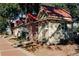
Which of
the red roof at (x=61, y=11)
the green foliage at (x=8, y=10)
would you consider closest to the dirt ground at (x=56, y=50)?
the red roof at (x=61, y=11)

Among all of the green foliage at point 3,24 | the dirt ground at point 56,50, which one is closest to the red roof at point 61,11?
the dirt ground at point 56,50

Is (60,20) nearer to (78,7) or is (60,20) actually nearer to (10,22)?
(78,7)

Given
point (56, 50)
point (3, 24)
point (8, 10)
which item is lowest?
point (56, 50)

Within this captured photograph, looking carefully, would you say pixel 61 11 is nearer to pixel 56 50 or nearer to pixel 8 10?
pixel 56 50

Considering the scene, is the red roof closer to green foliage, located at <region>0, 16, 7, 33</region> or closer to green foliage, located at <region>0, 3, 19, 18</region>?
green foliage, located at <region>0, 3, 19, 18</region>

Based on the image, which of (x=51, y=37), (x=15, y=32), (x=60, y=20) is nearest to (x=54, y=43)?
(x=51, y=37)

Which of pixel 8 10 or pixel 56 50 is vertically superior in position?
pixel 8 10

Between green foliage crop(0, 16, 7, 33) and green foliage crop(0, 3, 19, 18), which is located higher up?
green foliage crop(0, 3, 19, 18)

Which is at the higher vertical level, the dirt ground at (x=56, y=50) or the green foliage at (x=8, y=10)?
the green foliage at (x=8, y=10)

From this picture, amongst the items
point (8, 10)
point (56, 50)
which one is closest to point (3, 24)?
point (8, 10)

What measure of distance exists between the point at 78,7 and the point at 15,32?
2.38 feet

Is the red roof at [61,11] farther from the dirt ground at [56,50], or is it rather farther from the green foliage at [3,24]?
the green foliage at [3,24]

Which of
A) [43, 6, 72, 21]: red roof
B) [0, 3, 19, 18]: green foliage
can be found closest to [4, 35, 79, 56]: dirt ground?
[43, 6, 72, 21]: red roof

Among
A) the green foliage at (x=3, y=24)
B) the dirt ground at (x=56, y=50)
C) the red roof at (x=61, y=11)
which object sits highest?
the red roof at (x=61, y=11)
